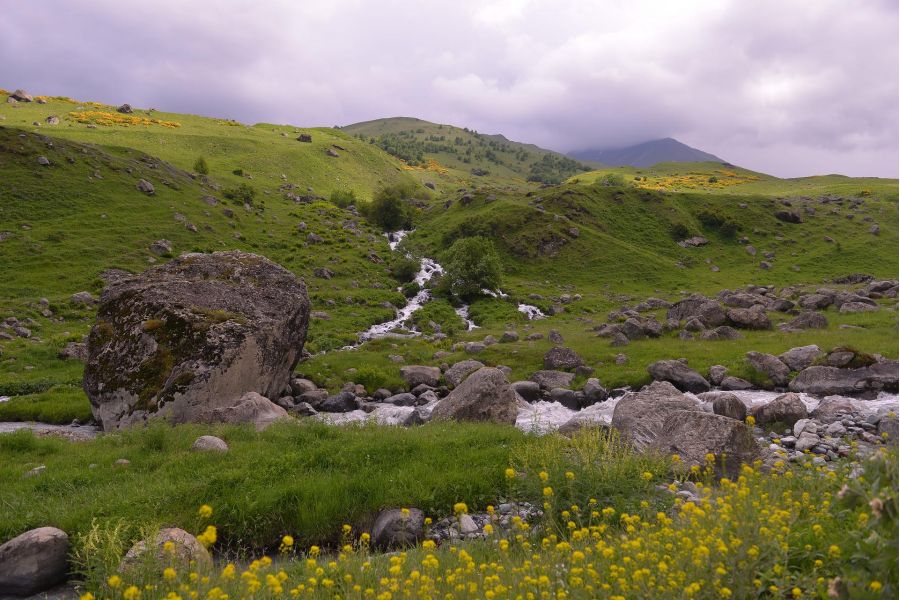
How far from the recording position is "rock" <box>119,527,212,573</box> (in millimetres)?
7602

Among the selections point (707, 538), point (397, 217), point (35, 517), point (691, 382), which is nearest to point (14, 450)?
point (35, 517)

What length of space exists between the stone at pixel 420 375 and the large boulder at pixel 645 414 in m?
13.8

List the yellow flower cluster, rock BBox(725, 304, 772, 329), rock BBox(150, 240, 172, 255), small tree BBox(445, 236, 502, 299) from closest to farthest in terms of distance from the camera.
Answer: rock BBox(725, 304, 772, 329) < rock BBox(150, 240, 172, 255) < small tree BBox(445, 236, 502, 299) < the yellow flower cluster

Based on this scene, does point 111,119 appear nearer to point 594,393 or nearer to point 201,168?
point 201,168

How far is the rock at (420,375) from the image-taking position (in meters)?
29.6

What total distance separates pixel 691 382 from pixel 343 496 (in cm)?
2057

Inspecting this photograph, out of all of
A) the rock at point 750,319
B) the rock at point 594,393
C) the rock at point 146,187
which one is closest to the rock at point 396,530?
the rock at point 594,393

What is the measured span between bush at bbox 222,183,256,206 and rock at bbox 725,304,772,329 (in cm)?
6690

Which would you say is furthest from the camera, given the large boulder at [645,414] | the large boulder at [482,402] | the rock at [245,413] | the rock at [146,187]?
the rock at [146,187]

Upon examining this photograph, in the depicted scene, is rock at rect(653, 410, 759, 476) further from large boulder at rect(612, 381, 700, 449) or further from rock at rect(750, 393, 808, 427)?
rock at rect(750, 393, 808, 427)

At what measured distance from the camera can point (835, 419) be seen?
758 inches

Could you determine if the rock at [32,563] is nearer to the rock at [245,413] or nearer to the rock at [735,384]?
the rock at [245,413]

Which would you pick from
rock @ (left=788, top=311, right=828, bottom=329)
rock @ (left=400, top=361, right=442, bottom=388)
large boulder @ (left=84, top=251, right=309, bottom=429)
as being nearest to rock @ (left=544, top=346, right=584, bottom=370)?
rock @ (left=400, top=361, right=442, bottom=388)

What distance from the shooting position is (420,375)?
30047mm
